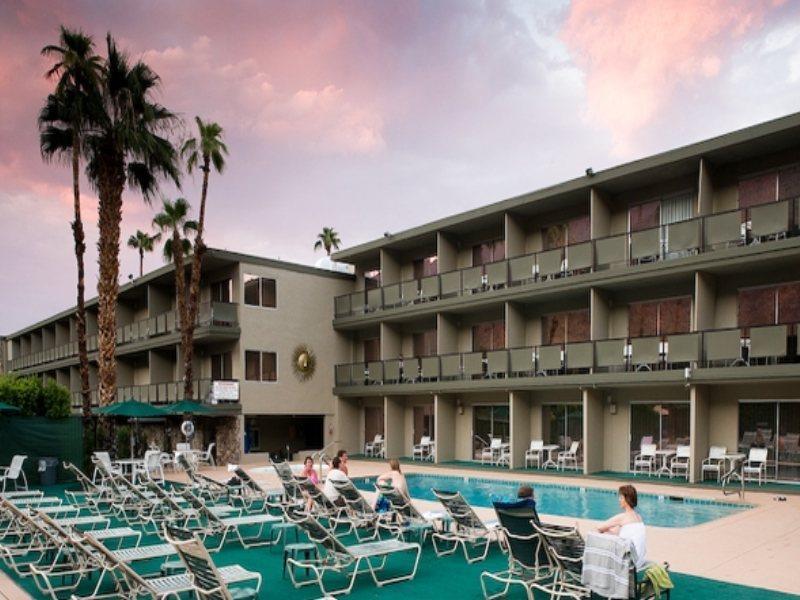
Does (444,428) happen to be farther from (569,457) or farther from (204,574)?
(204,574)

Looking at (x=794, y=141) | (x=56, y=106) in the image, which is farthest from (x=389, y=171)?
(x=794, y=141)

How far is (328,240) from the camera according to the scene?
51.4 meters

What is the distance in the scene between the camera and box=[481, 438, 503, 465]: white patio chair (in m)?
24.0

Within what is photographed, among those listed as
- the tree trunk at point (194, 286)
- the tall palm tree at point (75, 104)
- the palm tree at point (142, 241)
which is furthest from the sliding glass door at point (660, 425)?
the palm tree at point (142, 241)

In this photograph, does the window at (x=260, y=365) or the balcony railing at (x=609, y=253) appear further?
the window at (x=260, y=365)

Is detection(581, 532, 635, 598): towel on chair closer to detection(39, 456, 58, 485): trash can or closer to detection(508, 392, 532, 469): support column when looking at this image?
detection(508, 392, 532, 469): support column

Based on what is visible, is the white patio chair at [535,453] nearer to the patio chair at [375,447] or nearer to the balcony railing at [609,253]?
the balcony railing at [609,253]

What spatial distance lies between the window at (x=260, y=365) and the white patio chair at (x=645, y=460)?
47.2 feet

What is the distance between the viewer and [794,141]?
17.2 meters

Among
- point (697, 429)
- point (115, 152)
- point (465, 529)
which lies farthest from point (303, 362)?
point (465, 529)

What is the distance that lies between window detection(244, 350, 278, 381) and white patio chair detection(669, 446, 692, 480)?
15.4 m

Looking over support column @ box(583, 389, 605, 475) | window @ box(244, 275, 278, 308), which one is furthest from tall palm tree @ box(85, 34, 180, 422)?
support column @ box(583, 389, 605, 475)

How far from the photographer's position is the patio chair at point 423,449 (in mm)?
26297

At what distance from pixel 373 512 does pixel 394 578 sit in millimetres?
2146
